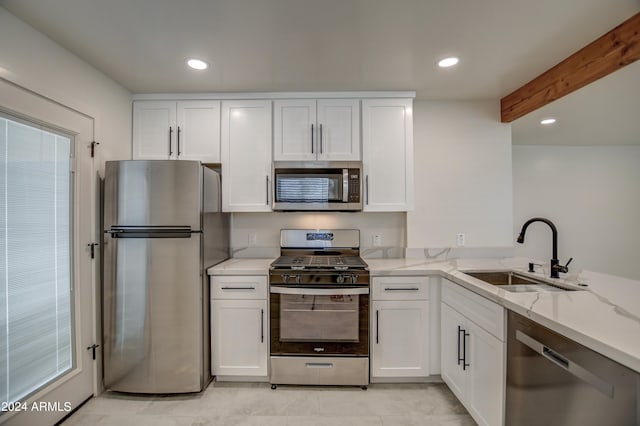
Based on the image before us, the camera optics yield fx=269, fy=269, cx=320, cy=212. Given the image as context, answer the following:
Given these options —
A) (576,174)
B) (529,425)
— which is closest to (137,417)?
(529,425)

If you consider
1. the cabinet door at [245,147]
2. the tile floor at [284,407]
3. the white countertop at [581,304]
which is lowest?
the tile floor at [284,407]

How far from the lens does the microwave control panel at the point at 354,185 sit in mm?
2385

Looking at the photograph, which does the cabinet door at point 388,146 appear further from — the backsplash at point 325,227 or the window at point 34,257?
the window at point 34,257

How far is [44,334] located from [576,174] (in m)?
5.94

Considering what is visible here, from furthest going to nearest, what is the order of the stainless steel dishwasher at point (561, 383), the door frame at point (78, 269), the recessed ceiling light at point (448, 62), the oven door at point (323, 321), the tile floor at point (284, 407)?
the oven door at point (323, 321) → the recessed ceiling light at point (448, 62) → the tile floor at point (284, 407) → the door frame at point (78, 269) → the stainless steel dishwasher at point (561, 383)

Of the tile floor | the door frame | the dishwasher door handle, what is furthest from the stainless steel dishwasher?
the door frame

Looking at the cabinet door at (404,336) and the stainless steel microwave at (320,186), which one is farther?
the stainless steel microwave at (320,186)

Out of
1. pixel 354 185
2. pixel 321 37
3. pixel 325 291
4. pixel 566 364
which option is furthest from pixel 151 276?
pixel 566 364

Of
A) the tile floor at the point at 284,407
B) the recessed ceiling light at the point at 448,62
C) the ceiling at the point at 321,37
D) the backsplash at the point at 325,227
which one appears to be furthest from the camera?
the backsplash at the point at 325,227

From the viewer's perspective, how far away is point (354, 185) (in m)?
2.39

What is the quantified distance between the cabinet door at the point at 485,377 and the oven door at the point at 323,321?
0.71 m

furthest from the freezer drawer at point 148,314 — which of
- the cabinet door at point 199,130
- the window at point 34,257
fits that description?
the cabinet door at point 199,130

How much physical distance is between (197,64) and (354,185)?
153 centimetres

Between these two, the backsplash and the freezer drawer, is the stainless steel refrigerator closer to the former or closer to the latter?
the freezer drawer
